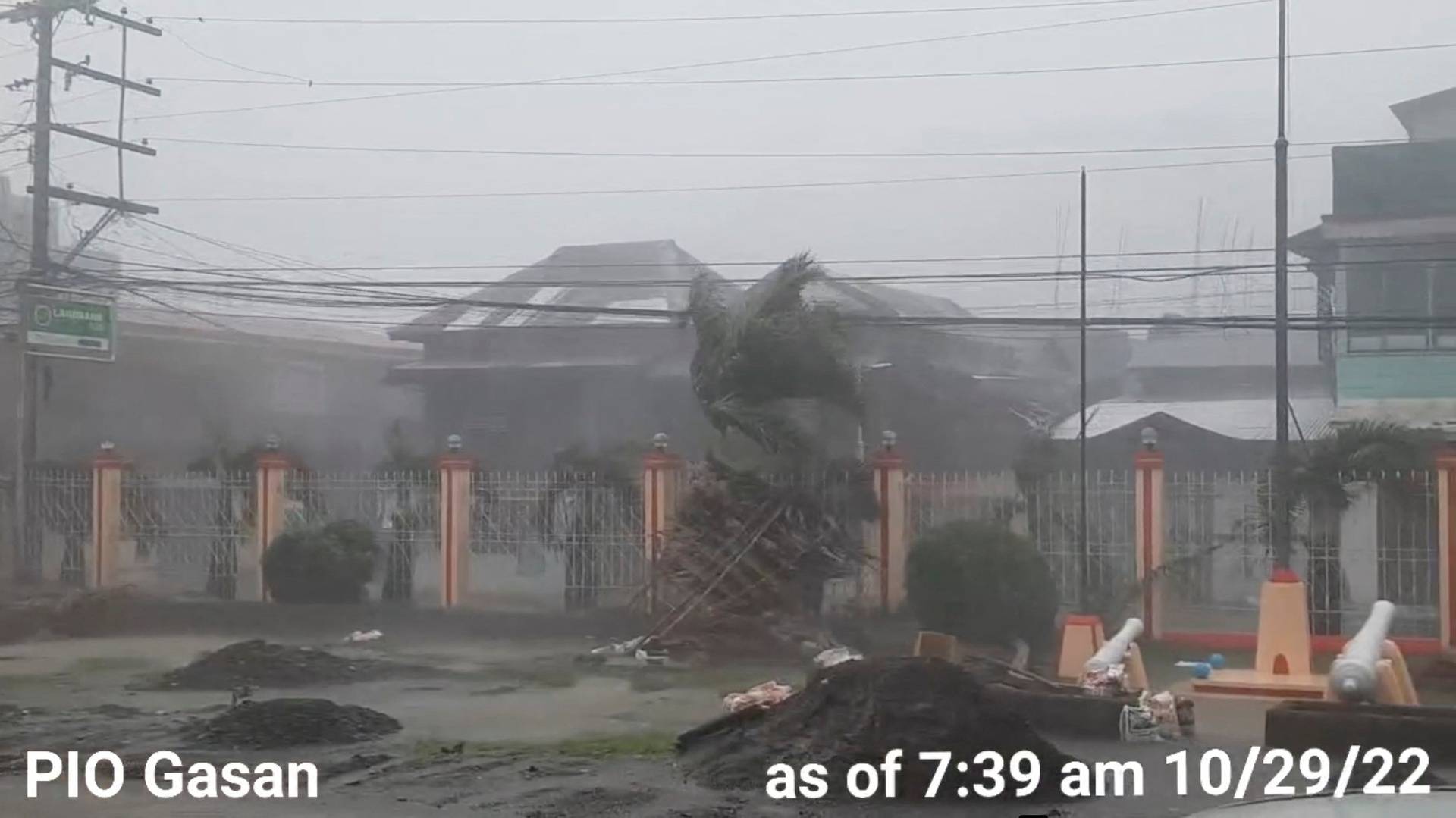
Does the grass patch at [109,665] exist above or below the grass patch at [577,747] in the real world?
below

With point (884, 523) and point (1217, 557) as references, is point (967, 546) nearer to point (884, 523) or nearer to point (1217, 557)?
point (884, 523)

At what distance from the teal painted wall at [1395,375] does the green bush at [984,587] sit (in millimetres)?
2542

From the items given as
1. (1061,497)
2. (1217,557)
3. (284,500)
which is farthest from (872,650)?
(284,500)

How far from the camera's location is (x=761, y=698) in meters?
7.13

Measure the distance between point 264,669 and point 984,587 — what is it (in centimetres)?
498

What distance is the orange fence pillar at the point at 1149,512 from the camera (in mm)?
10734

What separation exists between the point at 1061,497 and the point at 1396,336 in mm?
2635

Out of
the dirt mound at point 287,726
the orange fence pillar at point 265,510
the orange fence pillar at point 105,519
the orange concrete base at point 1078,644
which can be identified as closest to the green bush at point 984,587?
the orange concrete base at point 1078,644

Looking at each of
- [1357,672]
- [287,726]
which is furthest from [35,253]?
[1357,672]

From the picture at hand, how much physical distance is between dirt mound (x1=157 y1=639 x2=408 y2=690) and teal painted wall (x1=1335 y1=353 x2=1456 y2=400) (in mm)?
7072

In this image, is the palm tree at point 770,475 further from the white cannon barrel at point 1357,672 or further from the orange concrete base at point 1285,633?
the white cannon barrel at point 1357,672

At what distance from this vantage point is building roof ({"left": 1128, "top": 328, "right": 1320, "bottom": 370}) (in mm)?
10297

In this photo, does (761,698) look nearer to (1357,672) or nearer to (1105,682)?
(1105,682)

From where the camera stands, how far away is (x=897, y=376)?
11.4 m
